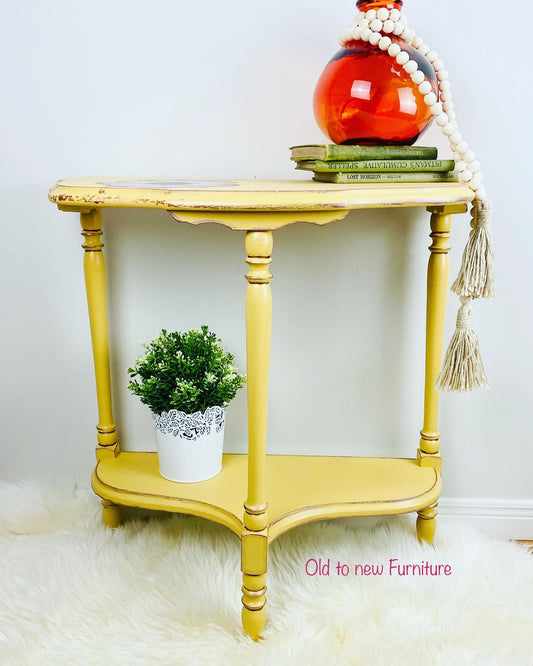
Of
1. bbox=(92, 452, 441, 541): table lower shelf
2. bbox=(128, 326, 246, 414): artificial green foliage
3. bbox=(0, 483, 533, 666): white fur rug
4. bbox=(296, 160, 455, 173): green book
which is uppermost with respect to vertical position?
bbox=(296, 160, 455, 173): green book

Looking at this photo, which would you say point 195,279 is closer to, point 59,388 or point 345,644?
point 59,388

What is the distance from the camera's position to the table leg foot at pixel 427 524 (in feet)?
3.59

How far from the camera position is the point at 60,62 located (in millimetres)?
1063

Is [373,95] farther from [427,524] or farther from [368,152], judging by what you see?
[427,524]

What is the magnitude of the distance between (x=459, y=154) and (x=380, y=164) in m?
0.13

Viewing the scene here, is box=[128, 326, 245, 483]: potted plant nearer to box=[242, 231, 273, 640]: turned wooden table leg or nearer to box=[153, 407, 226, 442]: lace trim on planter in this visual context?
box=[153, 407, 226, 442]: lace trim on planter

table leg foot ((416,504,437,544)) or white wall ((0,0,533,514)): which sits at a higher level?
white wall ((0,0,533,514))

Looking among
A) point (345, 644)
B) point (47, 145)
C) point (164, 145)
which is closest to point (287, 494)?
point (345, 644)

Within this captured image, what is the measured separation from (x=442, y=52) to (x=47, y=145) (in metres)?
0.71

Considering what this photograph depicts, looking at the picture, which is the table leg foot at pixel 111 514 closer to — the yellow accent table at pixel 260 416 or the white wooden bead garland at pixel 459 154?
the yellow accent table at pixel 260 416

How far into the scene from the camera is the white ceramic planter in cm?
100

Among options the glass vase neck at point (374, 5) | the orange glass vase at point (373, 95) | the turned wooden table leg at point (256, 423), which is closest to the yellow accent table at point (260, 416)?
the turned wooden table leg at point (256, 423)

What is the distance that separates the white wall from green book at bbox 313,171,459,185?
0.20m

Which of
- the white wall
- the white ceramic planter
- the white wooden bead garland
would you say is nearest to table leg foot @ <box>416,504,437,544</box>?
the white wall
